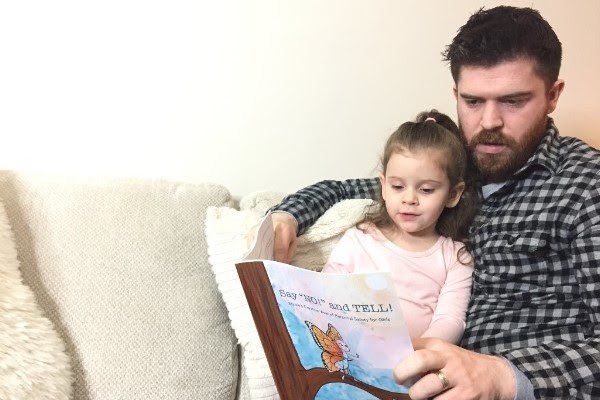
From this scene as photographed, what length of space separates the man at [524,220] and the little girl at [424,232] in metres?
0.04

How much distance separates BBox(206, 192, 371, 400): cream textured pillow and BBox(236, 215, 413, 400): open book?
247mm

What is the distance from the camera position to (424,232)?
1.31 meters

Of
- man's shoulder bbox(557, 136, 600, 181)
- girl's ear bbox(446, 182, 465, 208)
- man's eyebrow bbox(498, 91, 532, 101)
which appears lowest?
girl's ear bbox(446, 182, 465, 208)

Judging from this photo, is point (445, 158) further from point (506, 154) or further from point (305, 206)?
point (305, 206)

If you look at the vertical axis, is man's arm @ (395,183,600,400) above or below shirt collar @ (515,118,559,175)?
below

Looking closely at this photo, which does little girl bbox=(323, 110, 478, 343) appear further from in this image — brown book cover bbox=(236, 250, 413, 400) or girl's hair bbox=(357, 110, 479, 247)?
brown book cover bbox=(236, 250, 413, 400)

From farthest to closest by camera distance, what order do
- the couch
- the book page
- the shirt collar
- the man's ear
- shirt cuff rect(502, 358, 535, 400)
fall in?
the man's ear, the shirt collar, the couch, shirt cuff rect(502, 358, 535, 400), the book page

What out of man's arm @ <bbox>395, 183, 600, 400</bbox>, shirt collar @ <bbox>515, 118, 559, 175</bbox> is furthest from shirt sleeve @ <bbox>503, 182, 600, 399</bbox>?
shirt collar @ <bbox>515, 118, 559, 175</bbox>

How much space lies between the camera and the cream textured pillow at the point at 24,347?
0.98 m

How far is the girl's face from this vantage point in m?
1.21

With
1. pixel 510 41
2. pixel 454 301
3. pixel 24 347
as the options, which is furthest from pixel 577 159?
pixel 24 347

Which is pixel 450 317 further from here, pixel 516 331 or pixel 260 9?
pixel 260 9

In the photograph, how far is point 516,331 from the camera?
1159 mm

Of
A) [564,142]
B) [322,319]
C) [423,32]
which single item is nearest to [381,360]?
[322,319]
